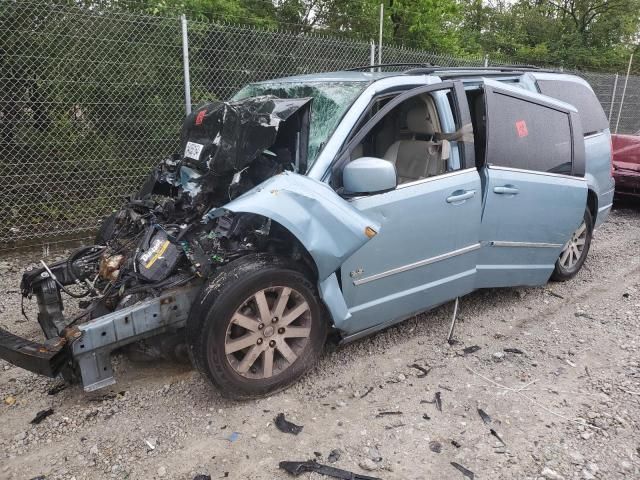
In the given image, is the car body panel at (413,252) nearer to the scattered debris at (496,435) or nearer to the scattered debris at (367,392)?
the scattered debris at (367,392)

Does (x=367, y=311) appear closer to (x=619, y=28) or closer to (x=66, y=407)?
(x=66, y=407)

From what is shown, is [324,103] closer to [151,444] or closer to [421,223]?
[421,223]

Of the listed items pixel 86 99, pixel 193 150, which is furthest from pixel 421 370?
pixel 86 99

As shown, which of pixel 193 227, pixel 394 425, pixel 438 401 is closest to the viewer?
pixel 394 425

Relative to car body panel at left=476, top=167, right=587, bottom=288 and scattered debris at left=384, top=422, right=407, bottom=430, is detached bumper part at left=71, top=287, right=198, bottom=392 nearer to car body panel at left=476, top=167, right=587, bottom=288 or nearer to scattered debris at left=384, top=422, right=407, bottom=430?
scattered debris at left=384, top=422, right=407, bottom=430

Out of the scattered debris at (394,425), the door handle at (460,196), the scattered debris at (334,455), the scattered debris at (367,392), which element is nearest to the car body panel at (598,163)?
the door handle at (460,196)

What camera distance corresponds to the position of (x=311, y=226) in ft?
8.50

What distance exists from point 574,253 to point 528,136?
1.63 m

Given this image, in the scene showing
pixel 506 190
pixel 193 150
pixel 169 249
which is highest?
pixel 193 150

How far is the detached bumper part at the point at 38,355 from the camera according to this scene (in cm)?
237

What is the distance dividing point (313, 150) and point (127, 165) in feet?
11.4

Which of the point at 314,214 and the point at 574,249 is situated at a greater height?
the point at 314,214

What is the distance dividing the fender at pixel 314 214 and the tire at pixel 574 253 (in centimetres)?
274

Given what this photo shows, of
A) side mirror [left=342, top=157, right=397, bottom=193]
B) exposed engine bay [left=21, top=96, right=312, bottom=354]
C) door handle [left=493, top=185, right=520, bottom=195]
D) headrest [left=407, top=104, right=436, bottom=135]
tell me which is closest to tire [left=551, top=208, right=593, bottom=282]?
door handle [left=493, top=185, right=520, bottom=195]
